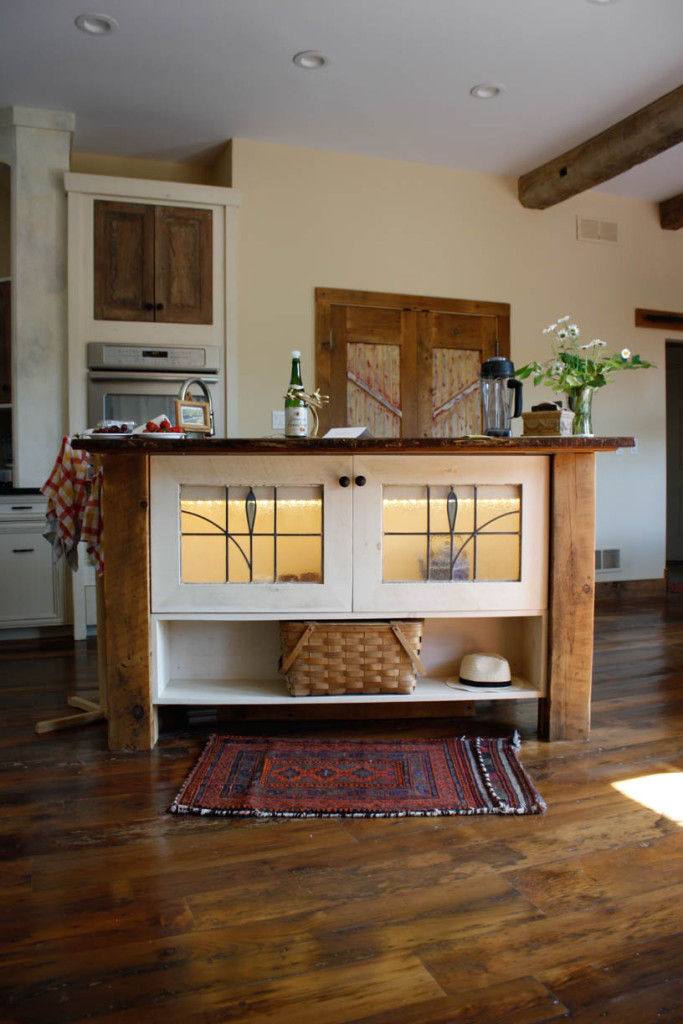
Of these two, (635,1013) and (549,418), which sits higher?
(549,418)

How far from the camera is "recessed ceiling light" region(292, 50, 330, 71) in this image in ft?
12.6

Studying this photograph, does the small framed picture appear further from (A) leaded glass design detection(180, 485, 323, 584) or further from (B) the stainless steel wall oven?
(B) the stainless steel wall oven

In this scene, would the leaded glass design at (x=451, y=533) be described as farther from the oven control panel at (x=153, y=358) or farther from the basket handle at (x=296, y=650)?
the oven control panel at (x=153, y=358)

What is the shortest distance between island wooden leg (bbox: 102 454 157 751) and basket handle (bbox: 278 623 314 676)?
441 mm

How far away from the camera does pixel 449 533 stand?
2.46 meters

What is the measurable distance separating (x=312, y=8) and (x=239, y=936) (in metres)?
3.77

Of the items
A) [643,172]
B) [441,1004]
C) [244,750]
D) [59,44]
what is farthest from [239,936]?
[643,172]

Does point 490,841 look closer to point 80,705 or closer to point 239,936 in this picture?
point 239,936

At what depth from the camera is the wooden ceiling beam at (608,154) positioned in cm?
435

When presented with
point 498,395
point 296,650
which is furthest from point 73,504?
point 498,395

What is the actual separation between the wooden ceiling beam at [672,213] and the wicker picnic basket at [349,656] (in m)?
5.03

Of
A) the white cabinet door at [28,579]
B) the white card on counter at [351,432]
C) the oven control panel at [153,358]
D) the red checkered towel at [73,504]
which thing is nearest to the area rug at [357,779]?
the red checkered towel at [73,504]

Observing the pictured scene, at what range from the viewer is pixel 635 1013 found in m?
1.23

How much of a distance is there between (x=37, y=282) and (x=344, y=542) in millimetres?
3080
